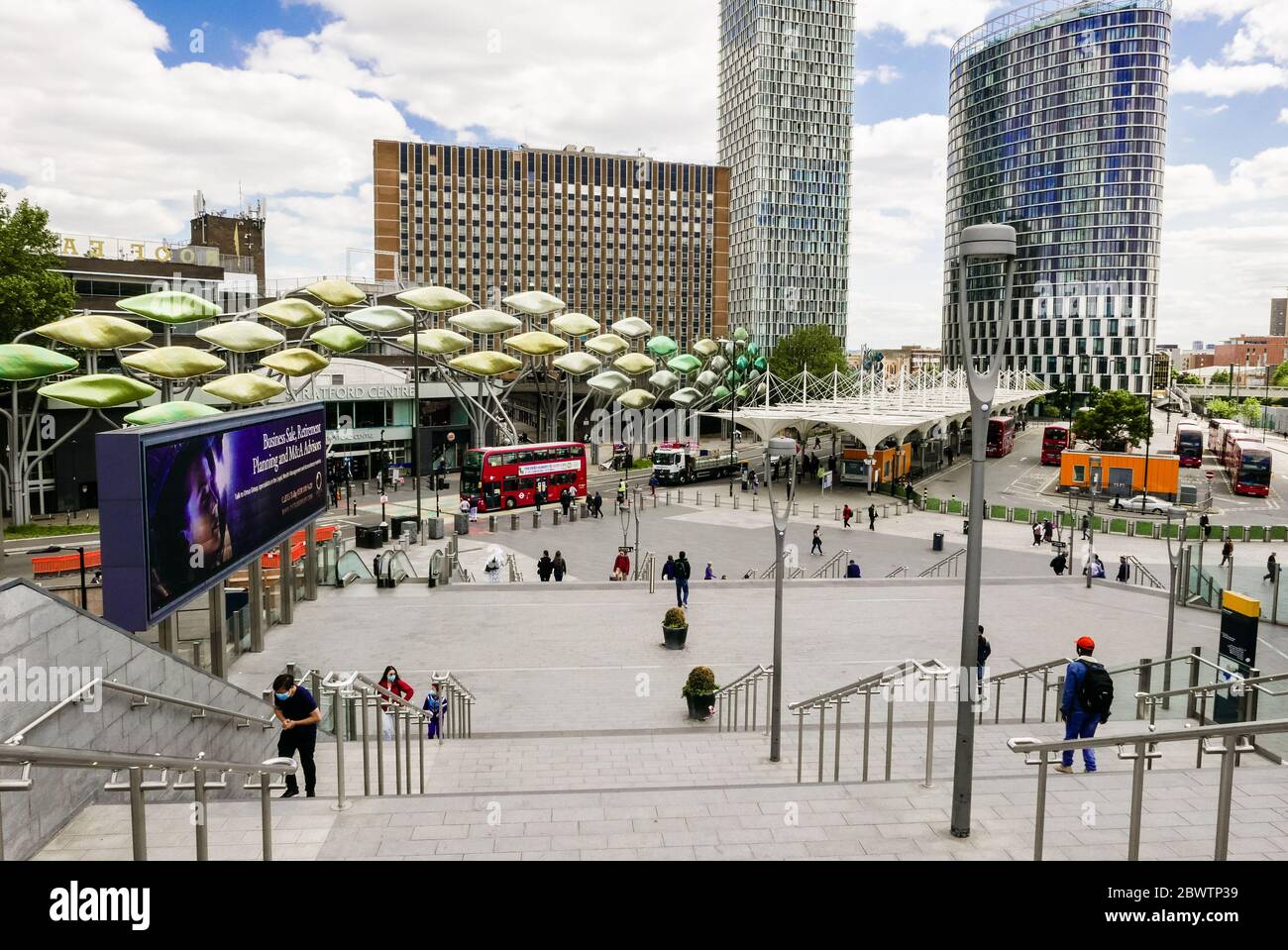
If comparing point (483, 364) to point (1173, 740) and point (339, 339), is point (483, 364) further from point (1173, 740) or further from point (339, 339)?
point (1173, 740)

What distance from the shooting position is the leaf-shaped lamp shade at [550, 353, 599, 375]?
5675cm

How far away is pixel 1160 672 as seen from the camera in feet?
51.1

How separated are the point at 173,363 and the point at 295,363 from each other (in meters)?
6.29

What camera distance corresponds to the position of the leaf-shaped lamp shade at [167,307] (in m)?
39.2

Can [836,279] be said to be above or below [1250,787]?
above

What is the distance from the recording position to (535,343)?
175 ft

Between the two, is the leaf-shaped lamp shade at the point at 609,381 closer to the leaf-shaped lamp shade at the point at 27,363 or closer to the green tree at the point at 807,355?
the leaf-shaped lamp shade at the point at 27,363

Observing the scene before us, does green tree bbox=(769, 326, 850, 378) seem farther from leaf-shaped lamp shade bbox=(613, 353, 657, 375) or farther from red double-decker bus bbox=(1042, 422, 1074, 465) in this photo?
leaf-shaped lamp shade bbox=(613, 353, 657, 375)

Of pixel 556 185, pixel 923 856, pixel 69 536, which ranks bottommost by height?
pixel 69 536

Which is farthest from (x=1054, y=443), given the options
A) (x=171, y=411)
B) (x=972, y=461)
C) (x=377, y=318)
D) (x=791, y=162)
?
→ (x=791, y=162)
